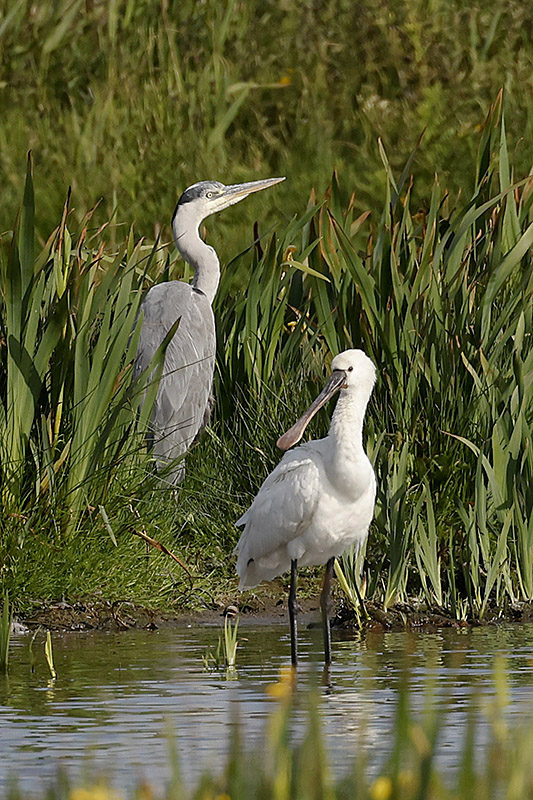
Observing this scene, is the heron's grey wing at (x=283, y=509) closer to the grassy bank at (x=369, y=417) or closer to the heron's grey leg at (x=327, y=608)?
the heron's grey leg at (x=327, y=608)

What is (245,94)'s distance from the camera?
53.2 feet

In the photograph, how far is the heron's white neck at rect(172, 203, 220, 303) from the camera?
31.4 ft

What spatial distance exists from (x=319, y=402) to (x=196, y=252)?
10.6 ft

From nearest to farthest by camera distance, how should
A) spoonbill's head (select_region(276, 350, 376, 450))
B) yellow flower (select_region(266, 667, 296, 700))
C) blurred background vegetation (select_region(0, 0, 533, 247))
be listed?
yellow flower (select_region(266, 667, 296, 700))
spoonbill's head (select_region(276, 350, 376, 450))
blurred background vegetation (select_region(0, 0, 533, 247))

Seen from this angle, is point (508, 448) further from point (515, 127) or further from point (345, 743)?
point (515, 127)

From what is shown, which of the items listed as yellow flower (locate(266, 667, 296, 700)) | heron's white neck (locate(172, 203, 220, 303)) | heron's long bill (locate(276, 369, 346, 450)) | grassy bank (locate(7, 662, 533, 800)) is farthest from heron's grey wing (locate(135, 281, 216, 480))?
grassy bank (locate(7, 662, 533, 800))

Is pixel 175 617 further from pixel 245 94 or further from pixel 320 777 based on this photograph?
pixel 245 94

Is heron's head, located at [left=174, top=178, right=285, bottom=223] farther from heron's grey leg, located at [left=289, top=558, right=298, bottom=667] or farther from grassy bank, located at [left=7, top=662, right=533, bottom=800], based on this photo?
grassy bank, located at [left=7, top=662, right=533, bottom=800]

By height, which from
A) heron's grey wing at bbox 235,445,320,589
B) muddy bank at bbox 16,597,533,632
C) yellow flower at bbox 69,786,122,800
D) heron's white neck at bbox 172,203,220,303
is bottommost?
muddy bank at bbox 16,597,533,632

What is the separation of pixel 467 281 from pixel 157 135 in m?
9.05

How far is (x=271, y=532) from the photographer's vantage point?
21.8ft

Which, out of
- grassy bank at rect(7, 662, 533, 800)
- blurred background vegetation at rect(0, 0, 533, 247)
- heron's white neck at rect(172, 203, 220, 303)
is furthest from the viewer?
blurred background vegetation at rect(0, 0, 533, 247)

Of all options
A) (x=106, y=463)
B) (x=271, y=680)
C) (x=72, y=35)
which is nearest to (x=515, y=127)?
(x=72, y=35)

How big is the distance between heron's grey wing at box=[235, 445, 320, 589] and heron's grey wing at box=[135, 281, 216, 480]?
1679mm
